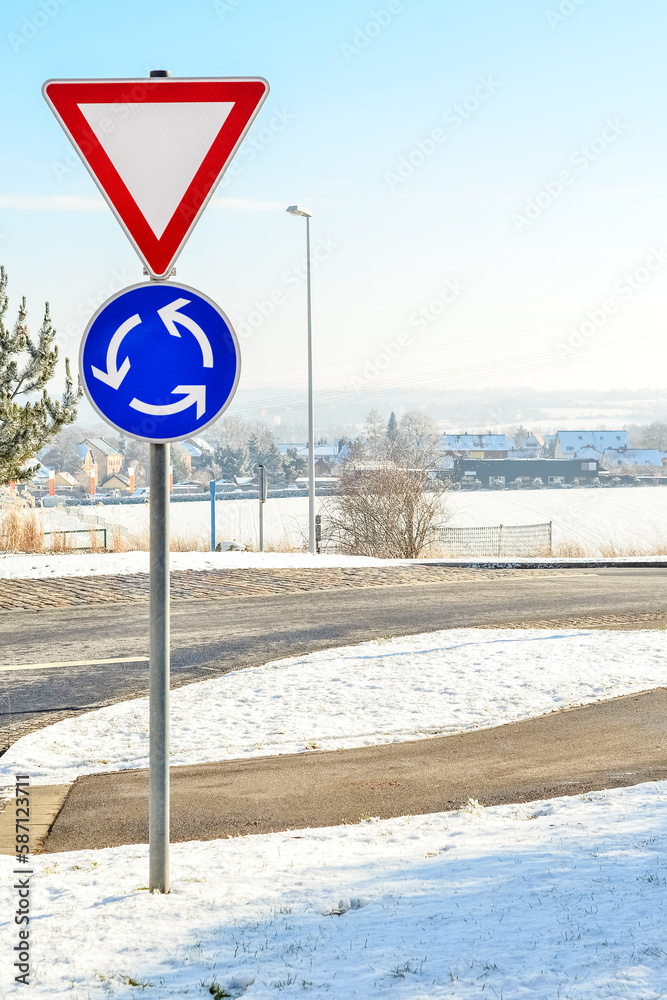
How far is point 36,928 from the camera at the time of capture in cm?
315

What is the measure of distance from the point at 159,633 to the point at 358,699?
14.7 feet

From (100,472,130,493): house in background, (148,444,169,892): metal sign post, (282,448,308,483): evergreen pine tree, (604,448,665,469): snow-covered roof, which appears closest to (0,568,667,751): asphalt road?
(148,444,169,892): metal sign post

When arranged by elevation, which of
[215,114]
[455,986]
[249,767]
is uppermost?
[215,114]

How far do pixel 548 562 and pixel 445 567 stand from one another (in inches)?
129

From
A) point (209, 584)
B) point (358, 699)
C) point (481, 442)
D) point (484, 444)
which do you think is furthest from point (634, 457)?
point (358, 699)

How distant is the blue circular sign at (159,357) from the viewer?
125 inches

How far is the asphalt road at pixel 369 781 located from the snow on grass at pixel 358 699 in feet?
1.05

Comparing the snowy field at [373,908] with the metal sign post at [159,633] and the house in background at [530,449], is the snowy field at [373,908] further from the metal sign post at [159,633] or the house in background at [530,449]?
the house in background at [530,449]

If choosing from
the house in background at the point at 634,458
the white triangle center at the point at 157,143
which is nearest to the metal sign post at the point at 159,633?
the white triangle center at the point at 157,143

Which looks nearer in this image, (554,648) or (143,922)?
(143,922)

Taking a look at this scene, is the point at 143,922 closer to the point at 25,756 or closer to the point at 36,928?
the point at 36,928

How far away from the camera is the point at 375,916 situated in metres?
3.11

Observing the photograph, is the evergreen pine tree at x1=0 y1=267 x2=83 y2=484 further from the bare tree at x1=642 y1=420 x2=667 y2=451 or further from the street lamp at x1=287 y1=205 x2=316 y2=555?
the bare tree at x1=642 y1=420 x2=667 y2=451

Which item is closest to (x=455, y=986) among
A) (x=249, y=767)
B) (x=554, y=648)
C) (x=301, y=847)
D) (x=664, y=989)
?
(x=664, y=989)
